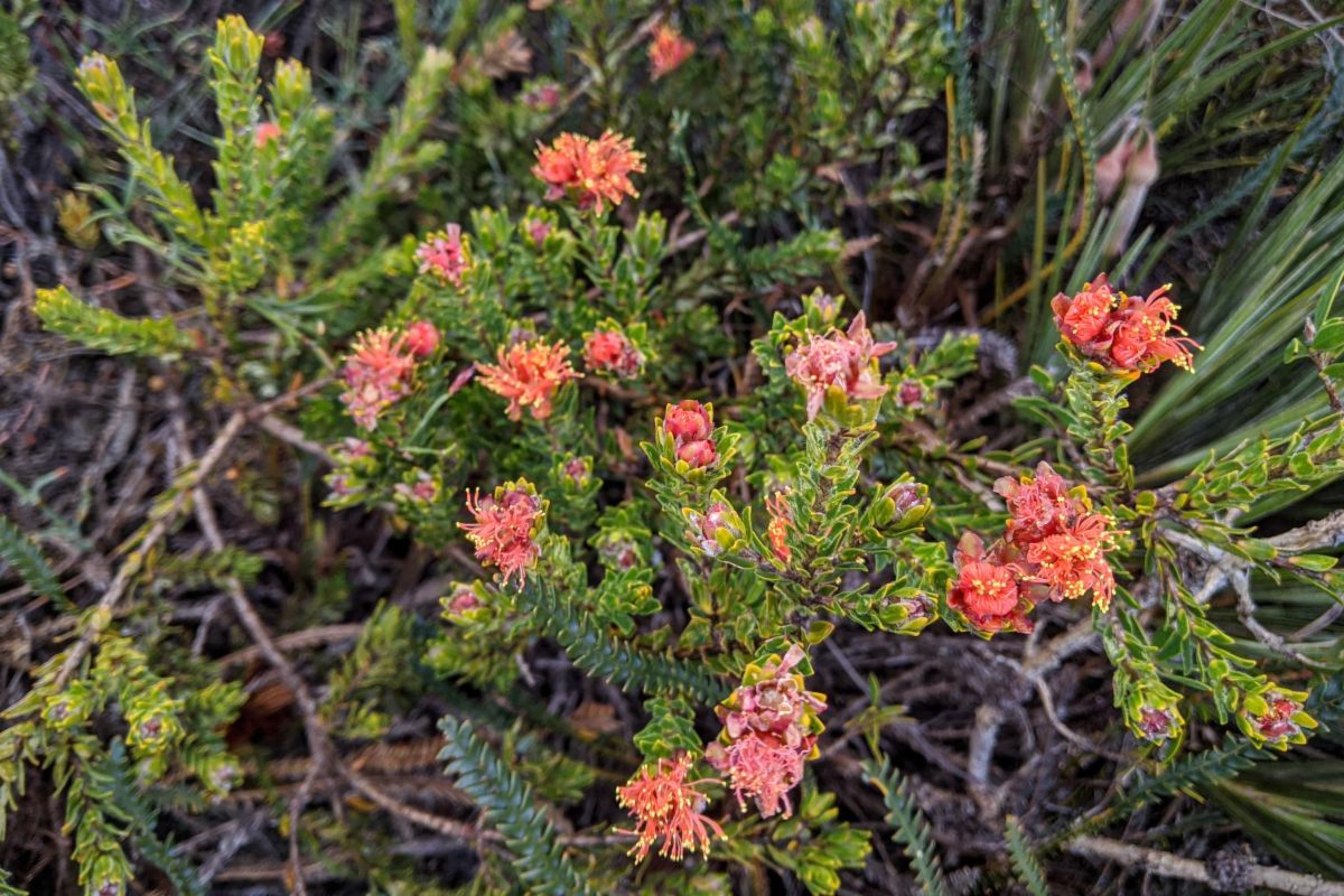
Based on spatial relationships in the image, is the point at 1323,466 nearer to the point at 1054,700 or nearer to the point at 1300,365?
the point at 1300,365

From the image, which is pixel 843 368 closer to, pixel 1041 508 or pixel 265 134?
pixel 1041 508

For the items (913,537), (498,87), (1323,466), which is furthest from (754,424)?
(498,87)

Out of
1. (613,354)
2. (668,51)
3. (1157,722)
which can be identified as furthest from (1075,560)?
(668,51)

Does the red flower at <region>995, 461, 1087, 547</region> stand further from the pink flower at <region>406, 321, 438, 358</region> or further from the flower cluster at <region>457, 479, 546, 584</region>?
the pink flower at <region>406, 321, 438, 358</region>

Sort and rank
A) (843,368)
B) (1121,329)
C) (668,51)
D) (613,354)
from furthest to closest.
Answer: (668,51) < (613,354) < (1121,329) < (843,368)

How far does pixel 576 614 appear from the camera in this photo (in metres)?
1.19

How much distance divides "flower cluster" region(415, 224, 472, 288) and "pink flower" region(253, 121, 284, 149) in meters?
0.38

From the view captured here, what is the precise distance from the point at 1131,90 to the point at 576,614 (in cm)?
133

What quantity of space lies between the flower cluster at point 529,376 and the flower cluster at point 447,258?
16 cm

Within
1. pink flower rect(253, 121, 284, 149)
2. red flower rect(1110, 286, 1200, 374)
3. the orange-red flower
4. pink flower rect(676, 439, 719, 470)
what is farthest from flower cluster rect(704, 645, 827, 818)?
the orange-red flower

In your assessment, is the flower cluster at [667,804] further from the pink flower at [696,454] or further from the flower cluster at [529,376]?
the flower cluster at [529,376]

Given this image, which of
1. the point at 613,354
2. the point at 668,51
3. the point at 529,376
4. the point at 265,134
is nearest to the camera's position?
the point at 529,376

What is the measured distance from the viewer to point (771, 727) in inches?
37.3

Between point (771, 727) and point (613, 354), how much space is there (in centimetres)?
66
